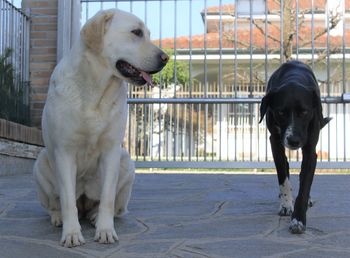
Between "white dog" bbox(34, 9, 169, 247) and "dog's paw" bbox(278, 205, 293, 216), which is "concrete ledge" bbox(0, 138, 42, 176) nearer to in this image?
"white dog" bbox(34, 9, 169, 247)

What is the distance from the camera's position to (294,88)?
3689 mm

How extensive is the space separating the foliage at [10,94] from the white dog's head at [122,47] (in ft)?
12.8

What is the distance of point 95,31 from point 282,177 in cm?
184

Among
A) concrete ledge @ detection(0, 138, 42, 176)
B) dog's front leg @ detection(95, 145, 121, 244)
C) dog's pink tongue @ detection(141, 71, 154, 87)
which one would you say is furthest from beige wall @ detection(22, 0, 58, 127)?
dog's pink tongue @ detection(141, 71, 154, 87)

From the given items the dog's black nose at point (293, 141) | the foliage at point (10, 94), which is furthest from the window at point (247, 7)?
the dog's black nose at point (293, 141)

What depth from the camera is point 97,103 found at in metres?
3.31

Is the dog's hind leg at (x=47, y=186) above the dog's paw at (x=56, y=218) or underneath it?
above

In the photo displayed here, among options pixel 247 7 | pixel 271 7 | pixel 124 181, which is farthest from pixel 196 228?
pixel 271 7

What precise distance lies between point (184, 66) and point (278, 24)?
2.16 meters

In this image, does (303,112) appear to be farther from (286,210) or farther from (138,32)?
(138,32)

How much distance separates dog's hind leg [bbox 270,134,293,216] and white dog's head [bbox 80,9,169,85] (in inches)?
48.3

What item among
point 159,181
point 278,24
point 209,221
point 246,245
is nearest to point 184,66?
point 278,24

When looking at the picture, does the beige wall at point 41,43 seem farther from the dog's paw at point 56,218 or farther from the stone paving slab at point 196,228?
the dog's paw at point 56,218

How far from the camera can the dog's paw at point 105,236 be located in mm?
3232
